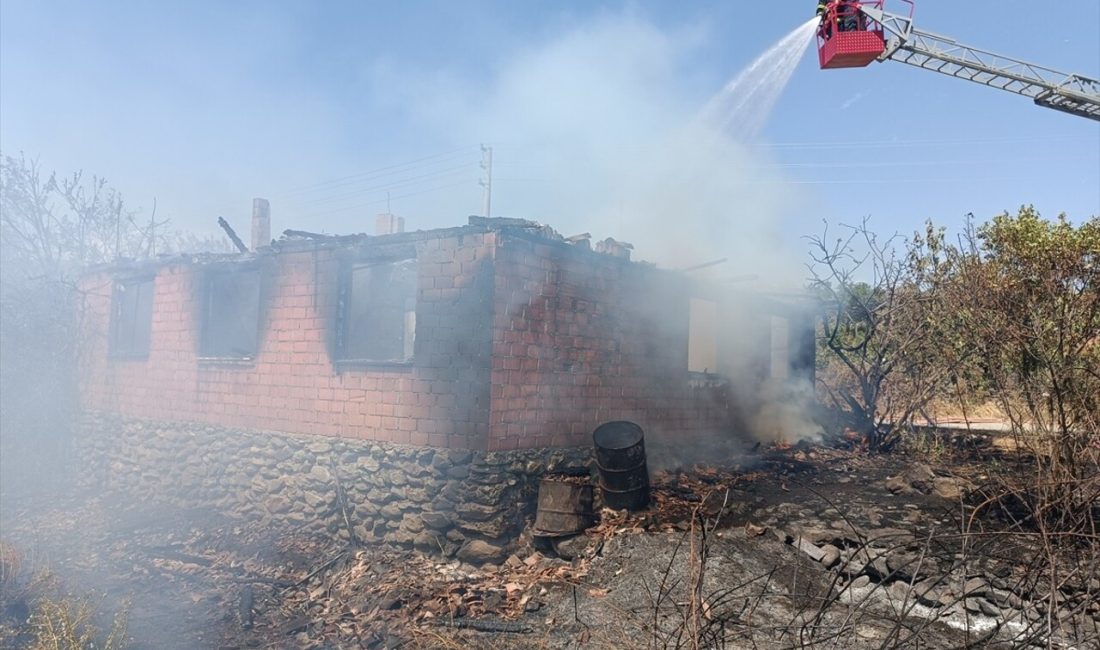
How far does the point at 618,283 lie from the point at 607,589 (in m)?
4.36

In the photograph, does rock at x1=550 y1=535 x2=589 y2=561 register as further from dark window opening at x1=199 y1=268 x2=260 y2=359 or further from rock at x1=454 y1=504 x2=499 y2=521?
dark window opening at x1=199 y1=268 x2=260 y2=359

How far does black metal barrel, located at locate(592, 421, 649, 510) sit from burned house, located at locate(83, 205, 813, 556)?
1.99ft

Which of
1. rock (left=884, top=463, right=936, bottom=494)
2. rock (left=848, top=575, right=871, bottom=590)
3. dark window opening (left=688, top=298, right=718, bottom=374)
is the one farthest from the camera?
dark window opening (left=688, top=298, right=718, bottom=374)

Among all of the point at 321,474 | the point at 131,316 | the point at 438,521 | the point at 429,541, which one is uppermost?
the point at 131,316

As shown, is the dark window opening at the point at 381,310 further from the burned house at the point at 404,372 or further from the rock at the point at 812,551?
the rock at the point at 812,551

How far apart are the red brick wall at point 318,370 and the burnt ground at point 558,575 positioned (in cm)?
149

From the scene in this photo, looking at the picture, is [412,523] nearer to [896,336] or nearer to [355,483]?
[355,483]

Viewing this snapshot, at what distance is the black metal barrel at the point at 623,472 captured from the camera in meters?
7.79

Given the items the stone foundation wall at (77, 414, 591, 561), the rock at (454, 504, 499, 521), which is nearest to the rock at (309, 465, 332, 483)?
the stone foundation wall at (77, 414, 591, 561)

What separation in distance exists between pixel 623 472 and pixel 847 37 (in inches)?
262

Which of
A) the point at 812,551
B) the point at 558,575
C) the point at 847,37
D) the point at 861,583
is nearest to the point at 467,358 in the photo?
the point at 558,575

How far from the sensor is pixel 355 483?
8195 millimetres

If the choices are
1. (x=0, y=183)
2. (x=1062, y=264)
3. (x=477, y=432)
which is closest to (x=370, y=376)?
(x=477, y=432)

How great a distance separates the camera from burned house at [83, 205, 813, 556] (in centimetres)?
761
